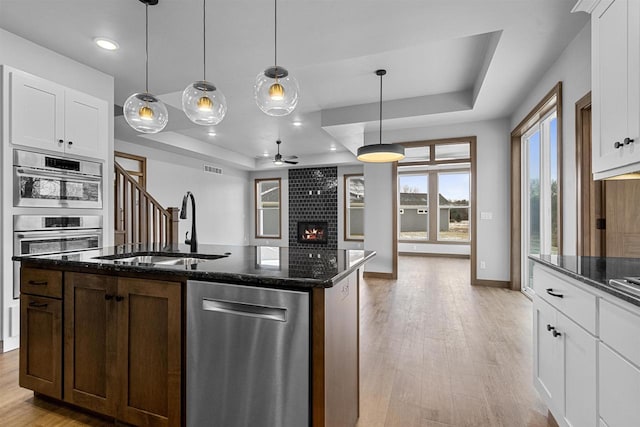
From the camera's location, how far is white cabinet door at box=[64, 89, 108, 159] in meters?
3.21

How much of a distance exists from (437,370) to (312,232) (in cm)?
772

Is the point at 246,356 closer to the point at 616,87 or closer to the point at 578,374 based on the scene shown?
the point at 578,374

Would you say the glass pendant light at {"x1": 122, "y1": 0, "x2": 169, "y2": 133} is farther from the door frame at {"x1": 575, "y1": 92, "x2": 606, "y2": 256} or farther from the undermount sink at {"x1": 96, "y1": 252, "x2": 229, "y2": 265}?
the door frame at {"x1": 575, "y1": 92, "x2": 606, "y2": 256}

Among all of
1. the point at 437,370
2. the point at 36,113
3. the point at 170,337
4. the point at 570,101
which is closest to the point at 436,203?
the point at 570,101

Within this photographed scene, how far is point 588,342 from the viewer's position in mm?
1309

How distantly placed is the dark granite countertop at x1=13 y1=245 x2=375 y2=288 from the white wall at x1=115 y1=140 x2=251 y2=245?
516 centimetres

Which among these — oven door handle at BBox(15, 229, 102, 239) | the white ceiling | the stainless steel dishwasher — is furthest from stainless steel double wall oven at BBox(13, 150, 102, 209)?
the stainless steel dishwasher

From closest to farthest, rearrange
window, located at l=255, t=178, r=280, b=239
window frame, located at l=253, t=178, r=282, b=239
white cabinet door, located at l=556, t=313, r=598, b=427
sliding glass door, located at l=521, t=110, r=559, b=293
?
white cabinet door, located at l=556, t=313, r=598, b=427 → sliding glass door, located at l=521, t=110, r=559, b=293 → window frame, located at l=253, t=178, r=282, b=239 → window, located at l=255, t=178, r=280, b=239

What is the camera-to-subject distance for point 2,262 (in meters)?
2.75

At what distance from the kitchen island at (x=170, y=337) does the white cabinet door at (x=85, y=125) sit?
6.03ft

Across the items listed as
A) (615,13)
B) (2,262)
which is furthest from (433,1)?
(2,262)

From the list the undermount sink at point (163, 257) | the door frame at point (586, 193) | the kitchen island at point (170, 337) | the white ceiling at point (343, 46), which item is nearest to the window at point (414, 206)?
the white ceiling at point (343, 46)

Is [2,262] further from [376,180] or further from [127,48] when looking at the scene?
[376,180]

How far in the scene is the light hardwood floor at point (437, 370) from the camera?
1859mm
